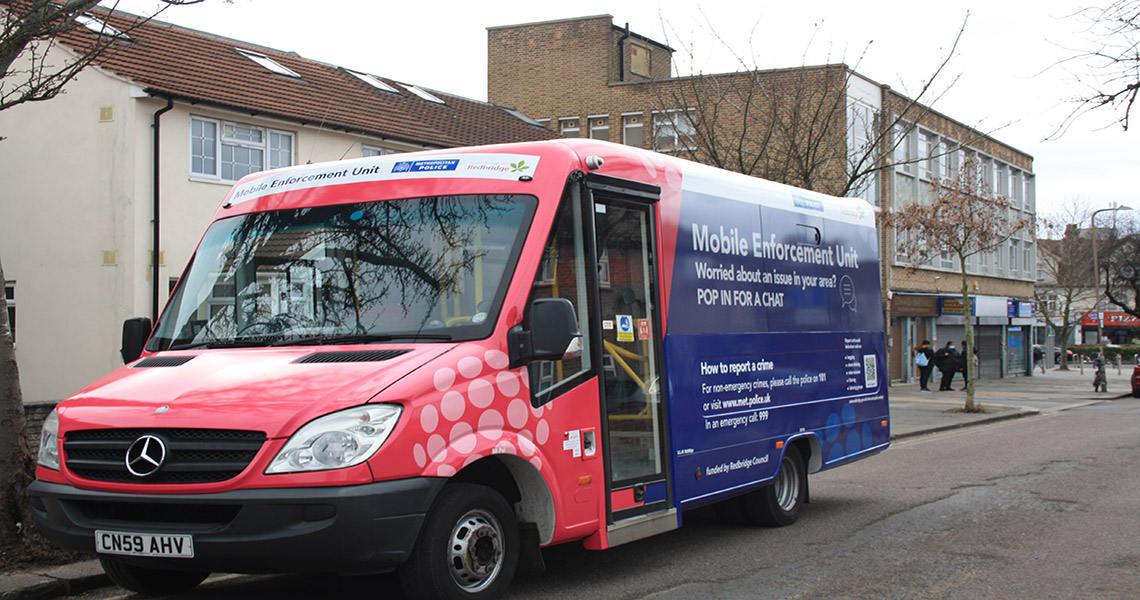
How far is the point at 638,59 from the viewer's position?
44188mm

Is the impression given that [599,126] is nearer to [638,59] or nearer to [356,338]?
[638,59]

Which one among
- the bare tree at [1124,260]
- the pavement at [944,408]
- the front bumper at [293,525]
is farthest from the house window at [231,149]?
the bare tree at [1124,260]

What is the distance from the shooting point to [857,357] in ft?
31.6

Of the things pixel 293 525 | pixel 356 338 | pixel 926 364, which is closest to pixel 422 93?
pixel 926 364

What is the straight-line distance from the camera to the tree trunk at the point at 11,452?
23.4ft

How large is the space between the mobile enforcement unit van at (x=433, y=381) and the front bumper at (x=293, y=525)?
0.03 feet

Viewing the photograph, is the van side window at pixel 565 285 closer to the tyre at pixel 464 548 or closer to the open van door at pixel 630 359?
the open van door at pixel 630 359

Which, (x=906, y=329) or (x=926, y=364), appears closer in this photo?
(x=926, y=364)

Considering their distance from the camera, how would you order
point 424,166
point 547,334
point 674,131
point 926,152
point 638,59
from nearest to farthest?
point 547,334
point 424,166
point 674,131
point 926,152
point 638,59

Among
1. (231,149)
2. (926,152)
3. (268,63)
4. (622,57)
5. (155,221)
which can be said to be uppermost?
(622,57)

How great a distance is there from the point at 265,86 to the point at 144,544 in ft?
64.6

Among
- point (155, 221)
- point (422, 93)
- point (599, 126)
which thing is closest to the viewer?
point (155, 221)

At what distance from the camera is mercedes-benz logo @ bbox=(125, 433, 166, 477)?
195 inches

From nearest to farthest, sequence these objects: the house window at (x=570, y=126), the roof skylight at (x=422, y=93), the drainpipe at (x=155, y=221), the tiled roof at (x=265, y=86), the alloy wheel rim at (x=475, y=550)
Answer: the alloy wheel rim at (x=475, y=550) → the drainpipe at (x=155, y=221) → the tiled roof at (x=265, y=86) → the roof skylight at (x=422, y=93) → the house window at (x=570, y=126)
